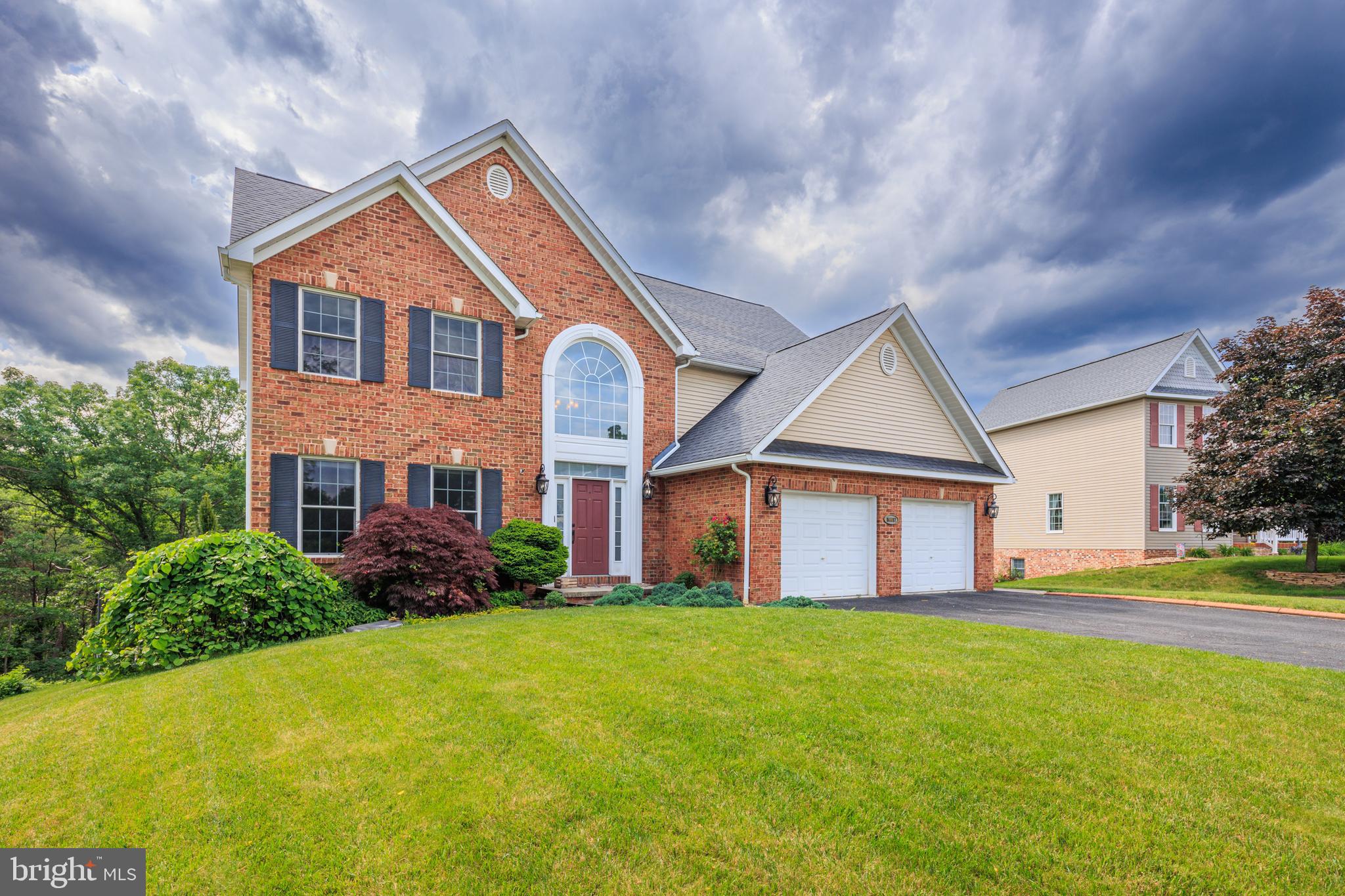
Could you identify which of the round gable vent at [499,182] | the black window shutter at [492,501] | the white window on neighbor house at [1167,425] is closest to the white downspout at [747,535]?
the black window shutter at [492,501]

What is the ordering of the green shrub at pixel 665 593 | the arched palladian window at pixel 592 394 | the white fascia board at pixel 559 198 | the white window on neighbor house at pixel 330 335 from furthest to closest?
1. the arched palladian window at pixel 592 394
2. the white fascia board at pixel 559 198
3. the green shrub at pixel 665 593
4. the white window on neighbor house at pixel 330 335

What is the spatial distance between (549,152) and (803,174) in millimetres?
7444

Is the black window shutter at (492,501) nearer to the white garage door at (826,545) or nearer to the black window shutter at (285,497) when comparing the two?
the black window shutter at (285,497)

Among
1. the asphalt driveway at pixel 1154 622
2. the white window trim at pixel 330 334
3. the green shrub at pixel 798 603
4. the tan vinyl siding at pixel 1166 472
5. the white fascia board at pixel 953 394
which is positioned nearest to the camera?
the asphalt driveway at pixel 1154 622

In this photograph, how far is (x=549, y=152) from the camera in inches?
572

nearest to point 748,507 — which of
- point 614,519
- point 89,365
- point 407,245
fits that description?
point 614,519

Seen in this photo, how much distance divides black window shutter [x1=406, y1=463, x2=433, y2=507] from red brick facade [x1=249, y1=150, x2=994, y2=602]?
0.28ft

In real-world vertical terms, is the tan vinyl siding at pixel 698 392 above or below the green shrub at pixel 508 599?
above

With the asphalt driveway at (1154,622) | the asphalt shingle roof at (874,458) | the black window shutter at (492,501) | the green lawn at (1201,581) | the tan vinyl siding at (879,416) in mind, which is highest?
the tan vinyl siding at (879,416)

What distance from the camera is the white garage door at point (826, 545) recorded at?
1233 centimetres

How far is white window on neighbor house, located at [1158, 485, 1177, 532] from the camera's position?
71.4 ft

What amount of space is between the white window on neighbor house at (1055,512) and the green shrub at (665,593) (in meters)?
20.3

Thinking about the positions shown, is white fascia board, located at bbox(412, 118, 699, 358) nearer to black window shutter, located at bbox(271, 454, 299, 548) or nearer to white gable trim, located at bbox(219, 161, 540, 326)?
white gable trim, located at bbox(219, 161, 540, 326)

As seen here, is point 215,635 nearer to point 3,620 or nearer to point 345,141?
point 345,141
